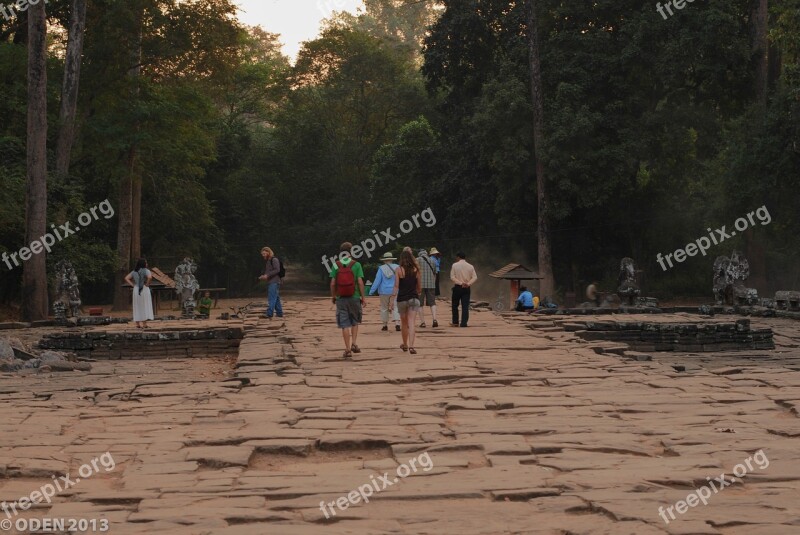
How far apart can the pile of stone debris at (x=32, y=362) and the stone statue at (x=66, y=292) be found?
9.78 metres

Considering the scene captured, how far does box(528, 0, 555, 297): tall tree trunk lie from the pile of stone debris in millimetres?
21191

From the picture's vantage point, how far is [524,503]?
6387 mm

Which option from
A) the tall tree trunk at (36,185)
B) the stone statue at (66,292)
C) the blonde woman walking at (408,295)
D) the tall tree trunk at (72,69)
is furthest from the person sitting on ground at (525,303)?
the tall tree trunk at (72,69)

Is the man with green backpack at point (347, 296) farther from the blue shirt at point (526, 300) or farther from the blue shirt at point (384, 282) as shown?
the blue shirt at point (526, 300)

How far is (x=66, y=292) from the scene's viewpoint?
2622 cm

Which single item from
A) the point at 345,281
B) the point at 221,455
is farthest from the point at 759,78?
the point at 221,455

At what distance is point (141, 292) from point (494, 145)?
18.3 metres

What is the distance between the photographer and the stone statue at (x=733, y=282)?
26.1 meters

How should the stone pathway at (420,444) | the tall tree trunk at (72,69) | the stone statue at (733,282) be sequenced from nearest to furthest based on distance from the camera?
the stone pathway at (420,444) → the stone statue at (733,282) → the tall tree trunk at (72,69)

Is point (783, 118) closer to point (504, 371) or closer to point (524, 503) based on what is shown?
point (504, 371)

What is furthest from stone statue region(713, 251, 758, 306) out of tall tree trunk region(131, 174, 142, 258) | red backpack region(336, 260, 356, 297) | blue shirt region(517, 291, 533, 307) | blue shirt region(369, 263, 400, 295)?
tall tree trunk region(131, 174, 142, 258)

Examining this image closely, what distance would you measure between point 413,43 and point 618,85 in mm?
53362

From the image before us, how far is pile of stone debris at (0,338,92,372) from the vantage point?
14.8m

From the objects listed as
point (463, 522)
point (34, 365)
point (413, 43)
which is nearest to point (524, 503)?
point (463, 522)
